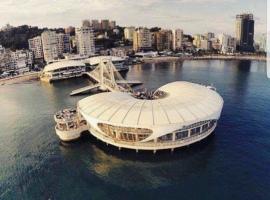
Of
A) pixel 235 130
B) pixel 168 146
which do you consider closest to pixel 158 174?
pixel 168 146

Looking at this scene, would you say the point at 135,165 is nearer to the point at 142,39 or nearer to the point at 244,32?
the point at 142,39


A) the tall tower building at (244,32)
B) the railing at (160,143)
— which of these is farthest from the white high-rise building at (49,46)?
the tall tower building at (244,32)

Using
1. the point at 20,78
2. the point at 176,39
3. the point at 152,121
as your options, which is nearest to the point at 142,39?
the point at 176,39

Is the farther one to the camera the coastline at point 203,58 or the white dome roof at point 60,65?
the coastline at point 203,58

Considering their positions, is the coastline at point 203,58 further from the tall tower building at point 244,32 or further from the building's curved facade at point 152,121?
the building's curved facade at point 152,121

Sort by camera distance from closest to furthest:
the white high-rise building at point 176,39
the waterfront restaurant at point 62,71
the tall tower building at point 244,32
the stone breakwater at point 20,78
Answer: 1. the waterfront restaurant at point 62,71
2. the stone breakwater at point 20,78
3. the white high-rise building at point 176,39
4. the tall tower building at point 244,32

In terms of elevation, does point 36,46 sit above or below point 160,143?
above
